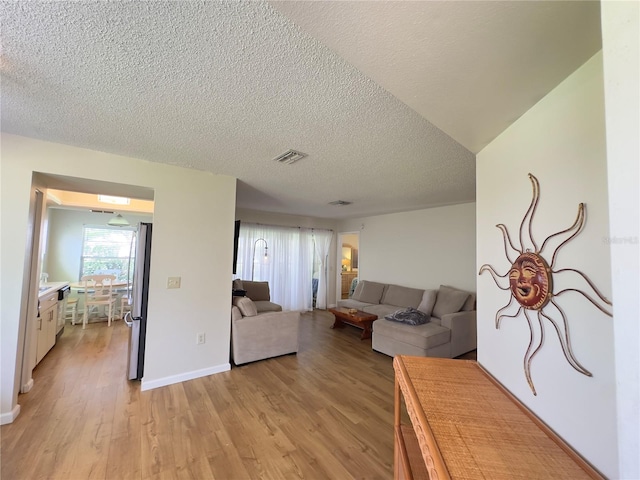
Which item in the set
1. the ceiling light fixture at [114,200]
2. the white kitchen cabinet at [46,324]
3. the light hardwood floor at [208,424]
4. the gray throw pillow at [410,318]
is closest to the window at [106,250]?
the ceiling light fixture at [114,200]

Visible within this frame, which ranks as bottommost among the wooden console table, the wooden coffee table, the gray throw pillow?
the wooden coffee table

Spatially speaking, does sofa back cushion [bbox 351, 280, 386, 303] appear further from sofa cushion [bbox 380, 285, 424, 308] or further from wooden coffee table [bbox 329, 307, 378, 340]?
wooden coffee table [bbox 329, 307, 378, 340]

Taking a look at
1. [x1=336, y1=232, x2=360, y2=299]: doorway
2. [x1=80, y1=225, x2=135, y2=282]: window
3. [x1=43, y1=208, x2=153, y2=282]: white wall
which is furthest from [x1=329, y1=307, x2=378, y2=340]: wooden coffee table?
[x1=43, y1=208, x2=153, y2=282]: white wall

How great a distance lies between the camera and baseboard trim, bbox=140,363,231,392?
8.12 feet

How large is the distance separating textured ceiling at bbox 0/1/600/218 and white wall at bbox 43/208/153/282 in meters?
4.10

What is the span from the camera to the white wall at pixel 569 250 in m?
0.68

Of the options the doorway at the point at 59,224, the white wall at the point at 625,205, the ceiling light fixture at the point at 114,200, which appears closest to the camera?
the white wall at the point at 625,205

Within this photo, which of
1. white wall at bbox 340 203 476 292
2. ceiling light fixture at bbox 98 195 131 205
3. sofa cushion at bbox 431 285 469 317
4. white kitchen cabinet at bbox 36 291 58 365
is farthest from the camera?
ceiling light fixture at bbox 98 195 131 205

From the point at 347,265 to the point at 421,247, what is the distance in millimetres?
3353

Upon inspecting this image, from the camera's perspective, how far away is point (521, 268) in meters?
0.99

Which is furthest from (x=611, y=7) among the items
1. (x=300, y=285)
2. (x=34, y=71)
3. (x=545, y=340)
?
(x=300, y=285)

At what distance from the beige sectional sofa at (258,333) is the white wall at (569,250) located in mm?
2571

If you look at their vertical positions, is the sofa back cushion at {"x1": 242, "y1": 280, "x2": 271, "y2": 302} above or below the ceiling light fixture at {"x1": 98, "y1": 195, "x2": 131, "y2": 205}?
below

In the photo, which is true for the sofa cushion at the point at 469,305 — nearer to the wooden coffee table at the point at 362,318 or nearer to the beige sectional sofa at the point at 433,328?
the beige sectional sofa at the point at 433,328
